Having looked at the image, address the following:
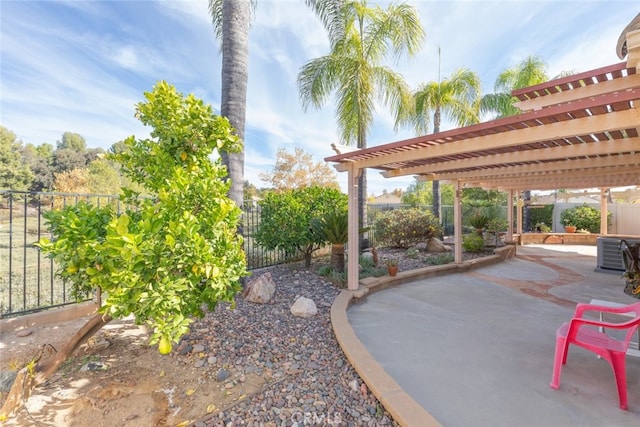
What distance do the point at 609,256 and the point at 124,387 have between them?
9969mm

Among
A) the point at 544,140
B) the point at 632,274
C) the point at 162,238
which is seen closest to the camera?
the point at 162,238

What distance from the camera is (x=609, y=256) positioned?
24.0 feet

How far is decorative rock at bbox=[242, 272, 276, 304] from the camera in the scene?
425 centimetres

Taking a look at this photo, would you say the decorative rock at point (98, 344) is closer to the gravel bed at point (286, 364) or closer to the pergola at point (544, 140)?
the gravel bed at point (286, 364)

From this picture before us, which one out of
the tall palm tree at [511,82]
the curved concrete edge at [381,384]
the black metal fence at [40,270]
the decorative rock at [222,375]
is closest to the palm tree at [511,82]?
the tall palm tree at [511,82]

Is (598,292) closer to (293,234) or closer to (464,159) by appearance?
(464,159)

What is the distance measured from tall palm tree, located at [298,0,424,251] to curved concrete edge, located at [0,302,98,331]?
19.0ft

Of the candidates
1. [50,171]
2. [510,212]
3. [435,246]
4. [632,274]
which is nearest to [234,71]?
[632,274]

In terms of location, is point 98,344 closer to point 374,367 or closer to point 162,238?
point 162,238

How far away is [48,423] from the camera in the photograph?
2.17 m

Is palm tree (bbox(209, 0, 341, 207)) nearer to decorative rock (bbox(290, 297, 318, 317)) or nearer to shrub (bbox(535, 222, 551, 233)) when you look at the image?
decorative rock (bbox(290, 297, 318, 317))

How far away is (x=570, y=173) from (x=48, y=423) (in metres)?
9.92

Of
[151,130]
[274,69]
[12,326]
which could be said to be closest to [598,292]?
[151,130]

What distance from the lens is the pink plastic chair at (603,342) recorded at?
227 centimetres
